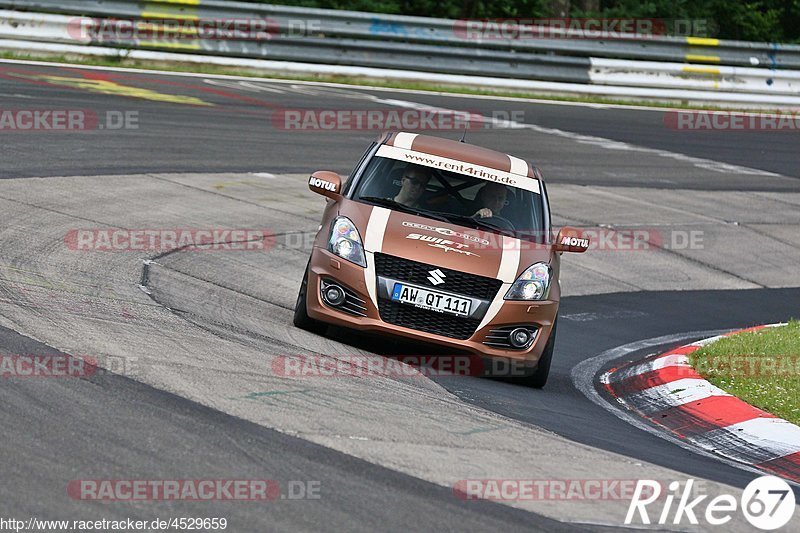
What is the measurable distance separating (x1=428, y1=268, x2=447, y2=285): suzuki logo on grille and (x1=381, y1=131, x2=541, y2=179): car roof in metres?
1.57

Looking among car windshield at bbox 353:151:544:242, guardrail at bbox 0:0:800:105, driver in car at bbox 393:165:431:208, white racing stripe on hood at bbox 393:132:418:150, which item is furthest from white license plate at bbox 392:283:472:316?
guardrail at bbox 0:0:800:105

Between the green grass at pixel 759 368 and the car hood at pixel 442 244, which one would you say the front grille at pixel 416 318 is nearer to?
the car hood at pixel 442 244

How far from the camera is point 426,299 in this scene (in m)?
8.30

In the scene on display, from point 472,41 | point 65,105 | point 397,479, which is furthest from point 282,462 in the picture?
point 472,41

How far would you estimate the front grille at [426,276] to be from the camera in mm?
8336

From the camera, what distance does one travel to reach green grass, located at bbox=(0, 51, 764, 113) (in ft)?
70.4

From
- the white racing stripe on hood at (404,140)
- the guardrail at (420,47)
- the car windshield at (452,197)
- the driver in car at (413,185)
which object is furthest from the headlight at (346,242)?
the guardrail at (420,47)

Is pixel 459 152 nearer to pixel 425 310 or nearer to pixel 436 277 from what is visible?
pixel 436 277

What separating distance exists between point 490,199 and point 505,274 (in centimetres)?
106

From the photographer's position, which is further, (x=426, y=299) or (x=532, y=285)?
(x=532, y=285)

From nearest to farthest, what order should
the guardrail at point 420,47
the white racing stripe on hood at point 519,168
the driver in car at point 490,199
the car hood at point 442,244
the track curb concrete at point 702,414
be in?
the track curb concrete at point 702,414 → the car hood at point 442,244 → the driver in car at point 490,199 → the white racing stripe on hood at point 519,168 → the guardrail at point 420,47

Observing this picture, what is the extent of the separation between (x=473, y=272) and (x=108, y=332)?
253 centimetres

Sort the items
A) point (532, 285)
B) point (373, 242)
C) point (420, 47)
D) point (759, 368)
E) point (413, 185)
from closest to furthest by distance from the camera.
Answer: point (373, 242), point (532, 285), point (759, 368), point (413, 185), point (420, 47)

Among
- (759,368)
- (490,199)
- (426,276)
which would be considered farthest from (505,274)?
(759,368)
